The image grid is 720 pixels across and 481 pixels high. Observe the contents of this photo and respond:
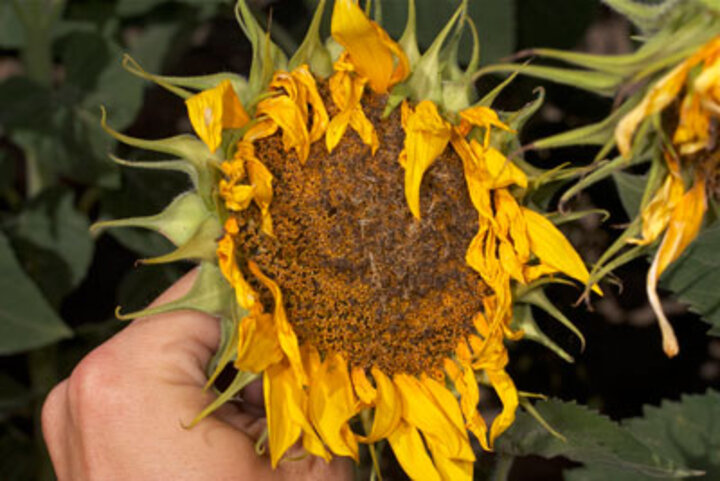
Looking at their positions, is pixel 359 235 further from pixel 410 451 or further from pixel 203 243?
pixel 410 451

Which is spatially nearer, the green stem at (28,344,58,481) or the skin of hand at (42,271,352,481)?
the skin of hand at (42,271,352,481)

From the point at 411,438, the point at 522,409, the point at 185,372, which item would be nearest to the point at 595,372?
the point at 522,409

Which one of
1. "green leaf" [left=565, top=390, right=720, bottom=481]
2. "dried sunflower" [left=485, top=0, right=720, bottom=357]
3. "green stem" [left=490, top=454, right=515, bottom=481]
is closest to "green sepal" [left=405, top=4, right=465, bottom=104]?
"dried sunflower" [left=485, top=0, right=720, bottom=357]

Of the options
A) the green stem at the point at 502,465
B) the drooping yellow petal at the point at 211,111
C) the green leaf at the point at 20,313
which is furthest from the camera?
the green leaf at the point at 20,313

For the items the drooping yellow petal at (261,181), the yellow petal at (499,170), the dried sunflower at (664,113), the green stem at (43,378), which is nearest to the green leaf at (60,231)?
the green stem at (43,378)

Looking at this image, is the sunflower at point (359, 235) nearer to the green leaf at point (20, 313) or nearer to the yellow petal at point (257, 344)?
the yellow petal at point (257, 344)

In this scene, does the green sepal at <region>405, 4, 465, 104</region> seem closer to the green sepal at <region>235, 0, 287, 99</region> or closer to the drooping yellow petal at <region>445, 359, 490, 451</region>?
the green sepal at <region>235, 0, 287, 99</region>

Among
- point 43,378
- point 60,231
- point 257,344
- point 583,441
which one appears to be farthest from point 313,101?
point 43,378
